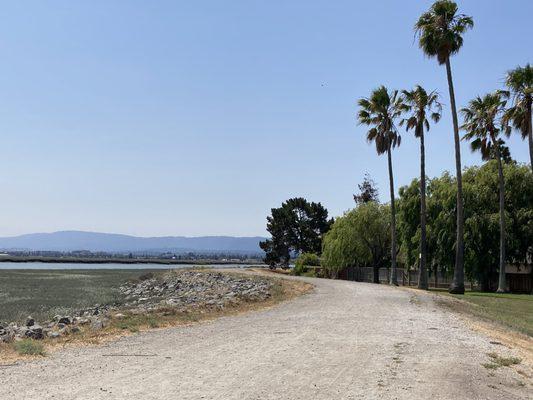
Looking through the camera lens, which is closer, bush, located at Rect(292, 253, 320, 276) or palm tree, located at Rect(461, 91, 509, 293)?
palm tree, located at Rect(461, 91, 509, 293)

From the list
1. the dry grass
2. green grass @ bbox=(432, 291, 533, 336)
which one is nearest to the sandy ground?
the dry grass

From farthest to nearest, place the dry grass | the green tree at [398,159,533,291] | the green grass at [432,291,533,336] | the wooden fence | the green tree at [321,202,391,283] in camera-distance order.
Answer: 1. the green tree at [321,202,391,283]
2. the wooden fence
3. the green tree at [398,159,533,291]
4. the green grass at [432,291,533,336]
5. the dry grass

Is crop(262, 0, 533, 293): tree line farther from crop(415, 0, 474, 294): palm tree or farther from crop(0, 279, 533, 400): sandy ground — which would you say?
crop(0, 279, 533, 400): sandy ground

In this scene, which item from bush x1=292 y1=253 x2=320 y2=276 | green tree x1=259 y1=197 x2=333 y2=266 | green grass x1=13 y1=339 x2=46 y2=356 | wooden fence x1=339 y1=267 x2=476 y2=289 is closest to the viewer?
green grass x1=13 y1=339 x2=46 y2=356

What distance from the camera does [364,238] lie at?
51500 millimetres

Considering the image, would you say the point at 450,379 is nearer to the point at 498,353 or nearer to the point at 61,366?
the point at 498,353

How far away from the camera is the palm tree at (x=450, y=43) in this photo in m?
36.1

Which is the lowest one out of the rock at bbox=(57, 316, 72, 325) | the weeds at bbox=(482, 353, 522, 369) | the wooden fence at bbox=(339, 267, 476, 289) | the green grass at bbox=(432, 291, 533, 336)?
the rock at bbox=(57, 316, 72, 325)

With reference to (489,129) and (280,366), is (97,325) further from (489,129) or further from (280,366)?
(489,129)

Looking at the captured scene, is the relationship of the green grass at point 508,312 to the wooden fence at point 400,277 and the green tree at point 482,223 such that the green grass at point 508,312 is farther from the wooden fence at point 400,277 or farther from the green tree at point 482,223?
the wooden fence at point 400,277

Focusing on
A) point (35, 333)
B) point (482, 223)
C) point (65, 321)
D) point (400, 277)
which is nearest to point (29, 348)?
point (35, 333)

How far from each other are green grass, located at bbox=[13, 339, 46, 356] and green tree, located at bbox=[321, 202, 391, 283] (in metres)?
40.7

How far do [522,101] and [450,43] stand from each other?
658 cm

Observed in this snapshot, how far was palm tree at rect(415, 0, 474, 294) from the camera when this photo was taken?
3606 cm
